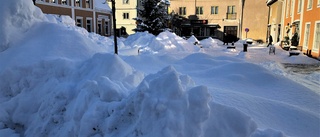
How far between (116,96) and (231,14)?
4220 centimetres

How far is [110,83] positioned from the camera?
13.9 ft

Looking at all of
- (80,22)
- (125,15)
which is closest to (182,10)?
(125,15)

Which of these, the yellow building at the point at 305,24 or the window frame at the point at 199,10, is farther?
the window frame at the point at 199,10

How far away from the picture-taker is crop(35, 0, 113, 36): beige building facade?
27062 mm

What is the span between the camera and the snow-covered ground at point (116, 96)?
322 cm

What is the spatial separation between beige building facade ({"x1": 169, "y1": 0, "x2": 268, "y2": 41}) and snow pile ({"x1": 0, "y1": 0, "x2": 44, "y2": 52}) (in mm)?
36907

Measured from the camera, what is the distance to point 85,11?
32.5 m

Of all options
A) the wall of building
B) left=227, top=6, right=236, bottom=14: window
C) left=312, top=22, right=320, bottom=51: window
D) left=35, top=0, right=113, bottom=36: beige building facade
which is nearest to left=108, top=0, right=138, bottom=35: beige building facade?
left=35, top=0, right=113, bottom=36: beige building facade

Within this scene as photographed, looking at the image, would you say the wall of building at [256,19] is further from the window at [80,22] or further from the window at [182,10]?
the window at [80,22]

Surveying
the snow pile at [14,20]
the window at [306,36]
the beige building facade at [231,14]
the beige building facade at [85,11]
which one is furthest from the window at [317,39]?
the beige building facade at [231,14]

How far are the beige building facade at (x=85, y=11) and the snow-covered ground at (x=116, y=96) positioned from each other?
20543 mm

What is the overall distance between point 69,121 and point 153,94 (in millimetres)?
1602

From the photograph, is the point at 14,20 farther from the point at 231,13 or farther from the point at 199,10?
the point at 231,13

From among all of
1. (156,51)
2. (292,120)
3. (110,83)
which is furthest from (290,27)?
(110,83)
